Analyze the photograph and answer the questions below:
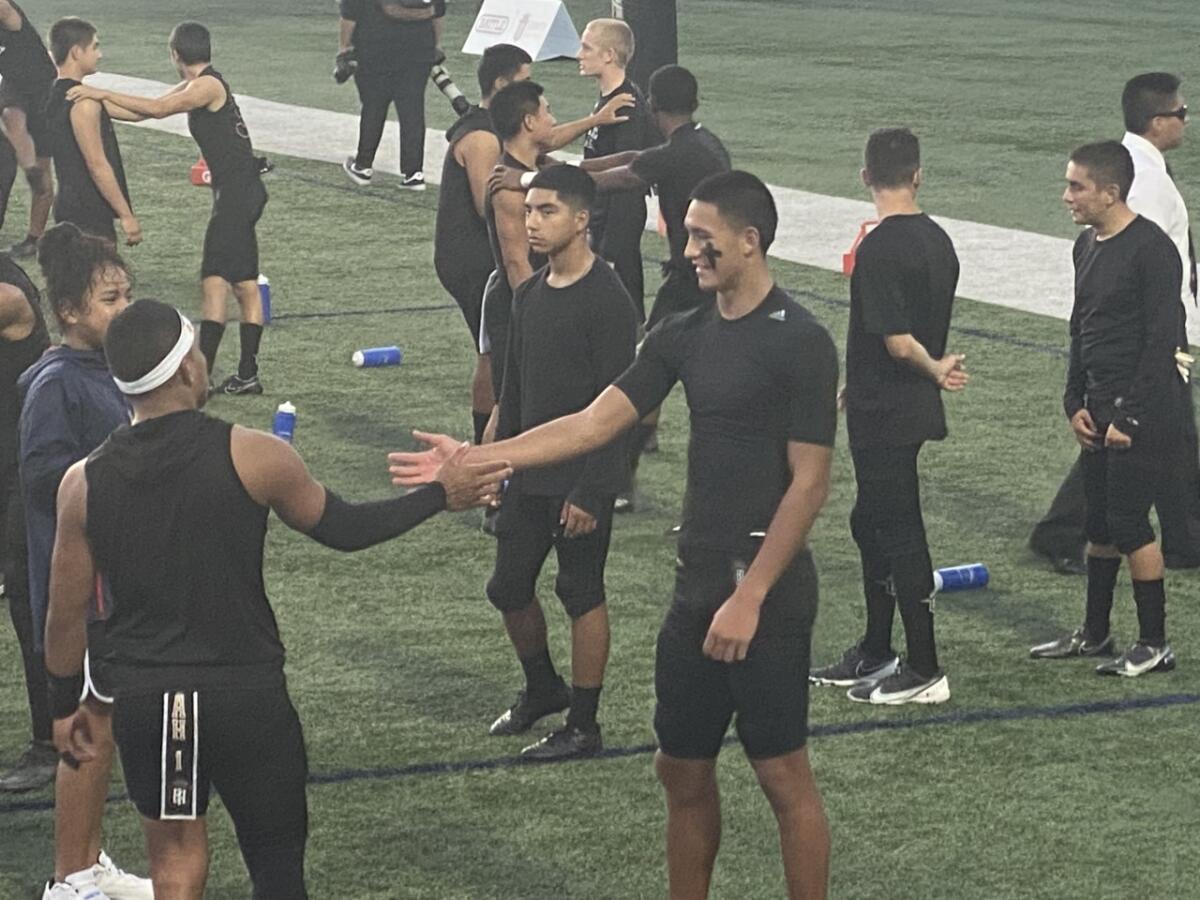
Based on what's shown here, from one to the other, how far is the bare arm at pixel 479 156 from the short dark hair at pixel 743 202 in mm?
4619

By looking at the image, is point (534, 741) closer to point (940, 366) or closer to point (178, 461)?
point (940, 366)

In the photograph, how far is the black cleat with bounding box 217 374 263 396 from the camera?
13266 mm

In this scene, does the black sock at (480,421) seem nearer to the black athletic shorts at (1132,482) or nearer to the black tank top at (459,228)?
the black tank top at (459,228)

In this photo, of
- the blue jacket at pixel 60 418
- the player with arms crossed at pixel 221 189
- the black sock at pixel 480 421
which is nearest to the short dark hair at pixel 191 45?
the player with arms crossed at pixel 221 189

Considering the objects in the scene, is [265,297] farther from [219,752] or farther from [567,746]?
[219,752]

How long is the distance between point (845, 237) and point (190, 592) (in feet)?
41.5

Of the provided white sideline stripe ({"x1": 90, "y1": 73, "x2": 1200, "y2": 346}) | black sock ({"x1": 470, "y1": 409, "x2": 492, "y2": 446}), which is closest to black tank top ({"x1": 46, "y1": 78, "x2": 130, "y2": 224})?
black sock ({"x1": 470, "y1": 409, "x2": 492, "y2": 446})

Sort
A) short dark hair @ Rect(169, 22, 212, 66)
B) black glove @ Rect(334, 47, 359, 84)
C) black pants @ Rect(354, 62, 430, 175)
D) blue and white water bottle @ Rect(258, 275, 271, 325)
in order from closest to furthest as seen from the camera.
Result: short dark hair @ Rect(169, 22, 212, 66) → blue and white water bottle @ Rect(258, 275, 271, 325) → black pants @ Rect(354, 62, 430, 175) → black glove @ Rect(334, 47, 359, 84)

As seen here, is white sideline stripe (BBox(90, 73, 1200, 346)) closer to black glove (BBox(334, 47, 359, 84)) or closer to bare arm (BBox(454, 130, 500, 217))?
black glove (BBox(334, 47, 359, 84))

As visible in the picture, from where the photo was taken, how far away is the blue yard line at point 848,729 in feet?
25.6

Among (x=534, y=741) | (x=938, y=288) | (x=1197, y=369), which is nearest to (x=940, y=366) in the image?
(x=938, y=288)

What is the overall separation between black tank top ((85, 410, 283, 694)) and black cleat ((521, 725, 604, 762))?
2.56 metres

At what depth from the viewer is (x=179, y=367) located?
5438 mm

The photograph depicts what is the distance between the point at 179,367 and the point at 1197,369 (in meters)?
9.09
